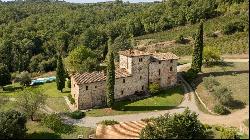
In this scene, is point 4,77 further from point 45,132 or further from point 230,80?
point 230,80

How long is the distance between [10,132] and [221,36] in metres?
72.7

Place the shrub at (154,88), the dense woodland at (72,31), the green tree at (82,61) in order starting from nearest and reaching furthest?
the shrub at (154,88)
the green tree at (82,61)
the dense woodland at (72,31)

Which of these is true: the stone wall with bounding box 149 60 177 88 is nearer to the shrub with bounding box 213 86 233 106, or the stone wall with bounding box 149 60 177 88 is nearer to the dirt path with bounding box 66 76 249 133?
the dirt path with bounding box 66 76 249 133

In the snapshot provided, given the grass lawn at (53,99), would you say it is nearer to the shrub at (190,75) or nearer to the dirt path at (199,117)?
the dirt path at (199,117)

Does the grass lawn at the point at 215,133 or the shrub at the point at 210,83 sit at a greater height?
the shrub at the point at 210,83

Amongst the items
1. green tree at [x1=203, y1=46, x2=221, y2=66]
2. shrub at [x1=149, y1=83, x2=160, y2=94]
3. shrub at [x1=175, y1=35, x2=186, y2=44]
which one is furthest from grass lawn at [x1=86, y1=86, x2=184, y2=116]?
shrub at [x1=175, y1=35, x2=186, y2=44]

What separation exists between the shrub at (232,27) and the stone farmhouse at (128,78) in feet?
132

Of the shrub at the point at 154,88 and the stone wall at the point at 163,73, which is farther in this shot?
the stone wall at the point at 163,73

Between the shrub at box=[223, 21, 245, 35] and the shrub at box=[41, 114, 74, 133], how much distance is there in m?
64.4

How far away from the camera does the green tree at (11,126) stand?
45.1 meters

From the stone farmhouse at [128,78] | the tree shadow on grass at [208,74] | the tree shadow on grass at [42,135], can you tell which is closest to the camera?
the tree shadow on grass at [42,135]

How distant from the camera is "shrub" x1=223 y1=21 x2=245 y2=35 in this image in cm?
10319

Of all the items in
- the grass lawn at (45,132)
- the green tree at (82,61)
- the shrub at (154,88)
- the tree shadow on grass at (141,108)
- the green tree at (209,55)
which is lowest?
the grass lawn at (45,132)

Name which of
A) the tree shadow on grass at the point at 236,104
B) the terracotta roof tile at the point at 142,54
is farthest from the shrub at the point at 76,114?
the tree shadow on grass at the point at 236,104
